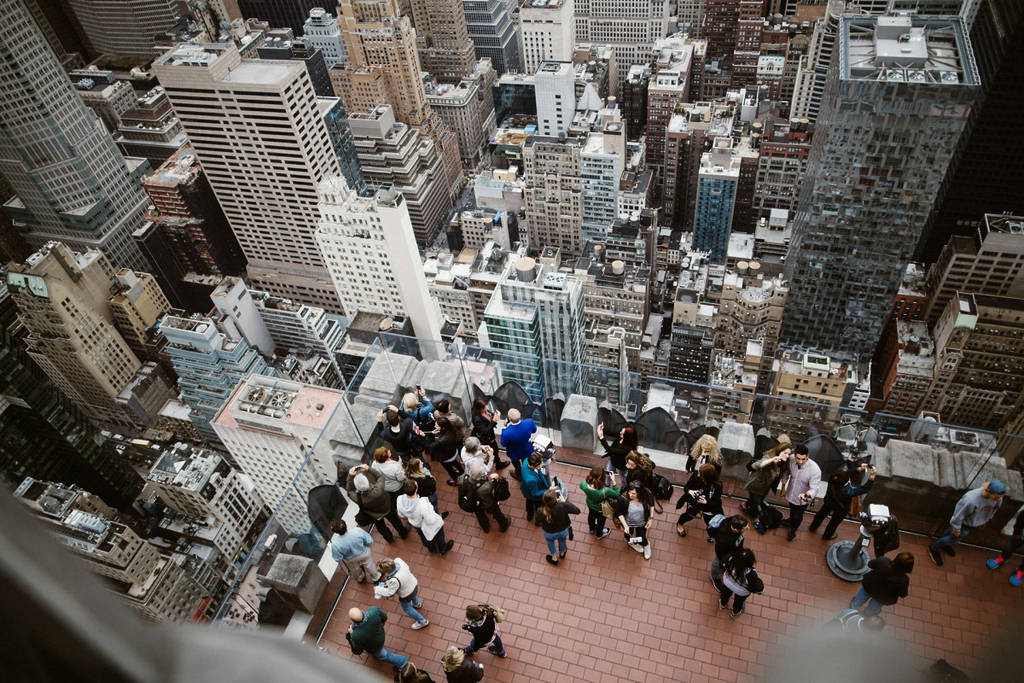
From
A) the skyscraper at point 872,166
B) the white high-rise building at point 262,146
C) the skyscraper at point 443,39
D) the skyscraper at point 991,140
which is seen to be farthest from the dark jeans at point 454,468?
the skyscraper at point 443,39

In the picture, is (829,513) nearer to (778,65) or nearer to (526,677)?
(526,677)

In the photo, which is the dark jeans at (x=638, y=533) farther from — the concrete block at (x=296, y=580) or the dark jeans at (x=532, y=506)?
the concrete block at (x=296, y=580)

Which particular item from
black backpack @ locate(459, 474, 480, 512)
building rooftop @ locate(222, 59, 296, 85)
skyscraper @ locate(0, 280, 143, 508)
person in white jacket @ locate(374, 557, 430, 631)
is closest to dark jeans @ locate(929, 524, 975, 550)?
black backpack @ locate(459, 474, 480, 512)

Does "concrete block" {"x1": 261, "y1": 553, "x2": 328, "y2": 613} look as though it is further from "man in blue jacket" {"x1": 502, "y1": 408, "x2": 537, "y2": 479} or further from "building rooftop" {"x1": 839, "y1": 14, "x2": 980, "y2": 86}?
"building rooftop" {"x1": 839, "y1": 14, "x2": 980, "y2": 86}

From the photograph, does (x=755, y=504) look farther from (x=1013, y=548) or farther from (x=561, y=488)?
(x=1013, y=548)

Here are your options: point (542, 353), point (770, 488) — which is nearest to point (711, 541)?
point (770, 488)
